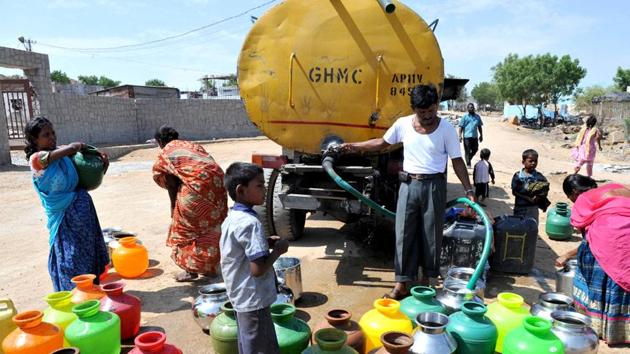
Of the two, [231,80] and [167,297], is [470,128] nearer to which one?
[167,297]

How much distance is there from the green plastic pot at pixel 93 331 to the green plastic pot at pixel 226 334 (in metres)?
0.60

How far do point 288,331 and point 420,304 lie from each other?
895 millimetres

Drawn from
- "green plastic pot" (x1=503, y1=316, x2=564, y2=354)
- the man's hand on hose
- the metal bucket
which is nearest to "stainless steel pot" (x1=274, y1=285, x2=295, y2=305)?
the metal bucket

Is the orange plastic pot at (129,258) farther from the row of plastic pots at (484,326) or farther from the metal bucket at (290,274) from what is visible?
the row of plastic pots at (484,326)

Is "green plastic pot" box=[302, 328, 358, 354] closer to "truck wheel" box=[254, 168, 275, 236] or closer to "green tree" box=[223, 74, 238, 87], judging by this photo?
"truck wheel" box=[254, 168, 275, 236]

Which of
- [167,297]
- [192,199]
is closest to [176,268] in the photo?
[167,297]

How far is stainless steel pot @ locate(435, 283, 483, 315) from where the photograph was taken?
278 cm

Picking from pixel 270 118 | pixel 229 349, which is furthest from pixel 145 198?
pixel 229 349

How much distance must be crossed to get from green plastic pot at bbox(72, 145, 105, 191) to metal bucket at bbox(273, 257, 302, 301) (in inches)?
64.7

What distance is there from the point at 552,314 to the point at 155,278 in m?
3.51

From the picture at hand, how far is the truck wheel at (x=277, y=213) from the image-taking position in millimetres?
4934

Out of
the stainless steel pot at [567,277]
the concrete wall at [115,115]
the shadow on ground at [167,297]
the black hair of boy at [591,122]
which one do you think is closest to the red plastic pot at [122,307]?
the shadow on ground at [167,297]

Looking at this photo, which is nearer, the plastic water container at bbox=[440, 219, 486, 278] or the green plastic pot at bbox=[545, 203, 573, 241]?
the plastic water container at bbox=[440, 219, 486, 278]

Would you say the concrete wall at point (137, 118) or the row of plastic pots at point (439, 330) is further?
the concrete wall at point (137, 118)
